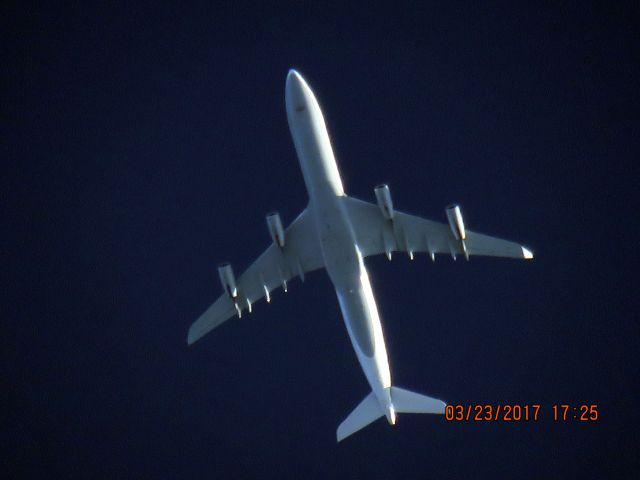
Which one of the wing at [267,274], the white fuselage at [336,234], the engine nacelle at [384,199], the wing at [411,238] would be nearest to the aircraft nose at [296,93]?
the white fuselage at [336,234]

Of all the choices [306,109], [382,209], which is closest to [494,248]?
[382,209]

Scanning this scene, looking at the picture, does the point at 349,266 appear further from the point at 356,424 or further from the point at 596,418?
the point at 596,418

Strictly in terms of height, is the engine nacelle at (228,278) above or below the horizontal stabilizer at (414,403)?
above

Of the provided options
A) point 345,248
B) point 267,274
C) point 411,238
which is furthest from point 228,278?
point 411,238

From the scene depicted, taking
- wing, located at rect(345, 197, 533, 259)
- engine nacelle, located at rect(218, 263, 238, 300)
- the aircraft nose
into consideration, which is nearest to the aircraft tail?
wing, located at rect(345, 197, 533, 259)

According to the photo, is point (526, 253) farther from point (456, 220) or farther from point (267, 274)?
point (267, 274)

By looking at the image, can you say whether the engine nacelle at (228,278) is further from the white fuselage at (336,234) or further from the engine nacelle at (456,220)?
the engine nacelle at (456,220)
